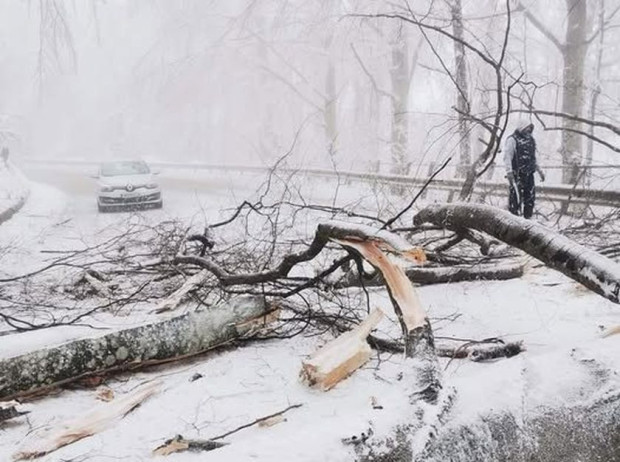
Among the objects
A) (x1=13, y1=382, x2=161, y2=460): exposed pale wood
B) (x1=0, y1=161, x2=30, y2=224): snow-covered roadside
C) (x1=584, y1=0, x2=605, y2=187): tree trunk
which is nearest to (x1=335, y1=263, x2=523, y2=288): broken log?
(x1=13, y1=382, x2=161, y2=460): exposed pale wood

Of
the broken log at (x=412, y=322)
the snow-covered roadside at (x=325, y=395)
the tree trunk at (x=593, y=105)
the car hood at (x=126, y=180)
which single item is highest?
the tree trunk at (x=593, y=105)

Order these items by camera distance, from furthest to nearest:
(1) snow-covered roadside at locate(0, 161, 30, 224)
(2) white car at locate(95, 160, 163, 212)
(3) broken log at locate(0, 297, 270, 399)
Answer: (2) white car at locate(95, 160, 163, 212), (1) snow-covered roadside at locate(0, 161, 30, 224), (3) broken log at locate(0, 297, 270, 399)

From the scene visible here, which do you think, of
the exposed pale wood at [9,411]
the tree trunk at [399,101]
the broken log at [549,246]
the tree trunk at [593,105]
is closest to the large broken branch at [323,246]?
the broken log at [549,246]

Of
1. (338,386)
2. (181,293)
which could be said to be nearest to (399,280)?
(338,386)

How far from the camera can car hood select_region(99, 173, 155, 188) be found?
44.3ft

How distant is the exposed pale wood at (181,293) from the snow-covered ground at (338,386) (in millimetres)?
417

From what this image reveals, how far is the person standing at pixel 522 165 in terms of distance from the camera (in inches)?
318

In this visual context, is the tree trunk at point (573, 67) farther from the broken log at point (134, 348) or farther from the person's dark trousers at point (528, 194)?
the broken log at point (134, 348)

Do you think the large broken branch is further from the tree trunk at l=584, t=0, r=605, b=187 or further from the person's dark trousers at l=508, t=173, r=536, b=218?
the person's dark trousers at l=508, t=173, r=536, b=218

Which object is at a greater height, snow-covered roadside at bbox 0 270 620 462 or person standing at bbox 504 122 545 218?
person standing at bbox 504 122 545 218

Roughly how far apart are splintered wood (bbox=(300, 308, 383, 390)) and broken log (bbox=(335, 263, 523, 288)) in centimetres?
150

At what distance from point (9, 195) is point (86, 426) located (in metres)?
13.4

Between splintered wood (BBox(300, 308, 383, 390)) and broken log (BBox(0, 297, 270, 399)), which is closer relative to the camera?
splintered wood (BBox(300, 308, 383, 390))

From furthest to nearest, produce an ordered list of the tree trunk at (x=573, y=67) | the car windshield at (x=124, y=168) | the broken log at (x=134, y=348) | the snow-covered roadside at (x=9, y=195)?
the car windshield at (x=124, y=168) < the snow-covered roadside at (x=9, y=195) < the tree trunk at (x=573, y=67) < the broken log at (x=134, y=348)
